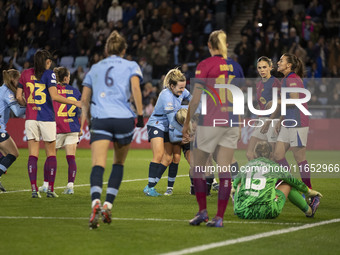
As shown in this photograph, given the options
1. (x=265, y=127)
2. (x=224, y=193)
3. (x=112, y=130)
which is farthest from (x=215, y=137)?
(x=265, y=127)

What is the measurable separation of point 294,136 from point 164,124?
8.01 feet

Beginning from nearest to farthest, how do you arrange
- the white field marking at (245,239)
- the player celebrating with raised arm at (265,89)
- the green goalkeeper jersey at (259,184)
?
the white field marking at (245,239) → the green goalkeeper jersey at (259,184) → the player celebrating with raised arm at (265,89)

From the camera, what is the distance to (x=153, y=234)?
301 inches

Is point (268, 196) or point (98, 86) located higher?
point (98, 86)

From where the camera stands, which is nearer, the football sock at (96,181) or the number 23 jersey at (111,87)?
the football sock at (96,181)

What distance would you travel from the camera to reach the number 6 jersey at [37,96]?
1112 cm

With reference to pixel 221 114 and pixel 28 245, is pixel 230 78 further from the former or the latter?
pixel 28 245

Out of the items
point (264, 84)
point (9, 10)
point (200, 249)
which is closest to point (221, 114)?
point (200, 249)

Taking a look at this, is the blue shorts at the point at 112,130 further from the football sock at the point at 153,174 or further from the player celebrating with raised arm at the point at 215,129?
the football sock at the point at 153,174

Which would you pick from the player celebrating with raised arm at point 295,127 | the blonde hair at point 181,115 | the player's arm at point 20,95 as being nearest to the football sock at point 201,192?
the player celebrating with raised arm at point 295,127

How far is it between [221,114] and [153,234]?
1573 mm

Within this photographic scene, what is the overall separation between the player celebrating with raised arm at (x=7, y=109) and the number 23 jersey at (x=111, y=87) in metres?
4.45

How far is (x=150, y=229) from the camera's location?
8.02m

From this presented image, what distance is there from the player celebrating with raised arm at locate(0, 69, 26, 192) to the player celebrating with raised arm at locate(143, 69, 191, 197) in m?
2.35
